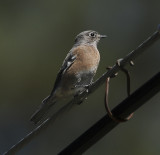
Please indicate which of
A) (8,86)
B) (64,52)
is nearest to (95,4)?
(64,52)

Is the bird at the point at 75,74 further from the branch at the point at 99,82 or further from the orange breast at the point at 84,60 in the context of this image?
the branch at the point at 99,82

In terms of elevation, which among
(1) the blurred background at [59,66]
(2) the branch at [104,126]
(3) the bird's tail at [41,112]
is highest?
(2) the branch at [104,126]

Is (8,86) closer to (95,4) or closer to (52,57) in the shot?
(52,57)

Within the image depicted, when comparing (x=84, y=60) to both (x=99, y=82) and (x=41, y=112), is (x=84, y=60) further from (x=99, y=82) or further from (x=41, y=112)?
(x=99, y=82)

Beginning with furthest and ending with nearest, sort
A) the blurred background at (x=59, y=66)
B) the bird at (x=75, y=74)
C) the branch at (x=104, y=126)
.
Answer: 1. the blurred background at (x=59, y=66)
2. the bird at (x=75, y=74)
3. the branch at (x=104, y=126)

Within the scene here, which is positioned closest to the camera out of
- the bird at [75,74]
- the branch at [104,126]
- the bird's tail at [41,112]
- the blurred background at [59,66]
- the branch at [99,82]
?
the branch at [104,126]

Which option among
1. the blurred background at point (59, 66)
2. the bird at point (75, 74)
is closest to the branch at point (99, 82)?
the bird at point (75, 74)
